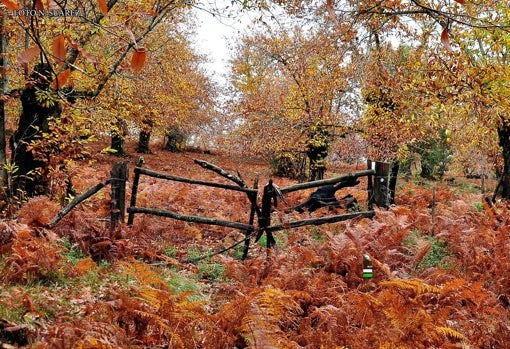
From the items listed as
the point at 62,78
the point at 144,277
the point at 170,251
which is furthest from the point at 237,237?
the point at 62,78

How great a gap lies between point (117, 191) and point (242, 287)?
3.57m

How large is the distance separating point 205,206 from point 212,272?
13.3 feet

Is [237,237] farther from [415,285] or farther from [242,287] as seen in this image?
[415,285]

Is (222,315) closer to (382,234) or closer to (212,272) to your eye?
(212,272)

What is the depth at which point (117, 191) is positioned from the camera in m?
8.06

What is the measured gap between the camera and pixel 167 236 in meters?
8.54

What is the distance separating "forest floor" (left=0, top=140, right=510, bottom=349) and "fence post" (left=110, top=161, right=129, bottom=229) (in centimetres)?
23

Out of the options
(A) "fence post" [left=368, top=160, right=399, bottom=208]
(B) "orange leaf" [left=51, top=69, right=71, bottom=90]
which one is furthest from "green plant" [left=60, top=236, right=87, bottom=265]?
(A) "fence post" [left=368, top=160, right=399, bottom=208]

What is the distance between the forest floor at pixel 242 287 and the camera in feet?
12.8

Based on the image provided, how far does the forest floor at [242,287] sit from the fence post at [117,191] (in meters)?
0.23

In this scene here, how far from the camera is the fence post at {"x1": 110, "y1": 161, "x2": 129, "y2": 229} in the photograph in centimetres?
782

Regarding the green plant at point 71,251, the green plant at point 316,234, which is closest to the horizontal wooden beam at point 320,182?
the green plant at point 316,234

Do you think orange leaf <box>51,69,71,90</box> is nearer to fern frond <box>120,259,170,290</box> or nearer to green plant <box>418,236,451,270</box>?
fern frond <box>120,259,170,290</box>

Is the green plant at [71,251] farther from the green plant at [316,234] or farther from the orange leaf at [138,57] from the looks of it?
the orange leaf at [138,57]
